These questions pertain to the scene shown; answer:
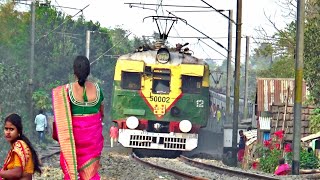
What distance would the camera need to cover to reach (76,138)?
7.31 meters

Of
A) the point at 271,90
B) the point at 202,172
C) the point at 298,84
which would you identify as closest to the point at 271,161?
the point at 298,84

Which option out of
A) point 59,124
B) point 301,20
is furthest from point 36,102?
point 59,124

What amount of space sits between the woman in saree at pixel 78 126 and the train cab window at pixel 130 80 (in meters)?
17.8

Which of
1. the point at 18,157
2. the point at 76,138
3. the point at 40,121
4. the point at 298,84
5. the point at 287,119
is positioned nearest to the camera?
the point at 18,157

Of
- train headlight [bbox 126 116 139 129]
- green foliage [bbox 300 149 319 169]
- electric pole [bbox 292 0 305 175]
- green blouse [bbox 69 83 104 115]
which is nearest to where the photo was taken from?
green blouse [bbox 69 83 104 115]

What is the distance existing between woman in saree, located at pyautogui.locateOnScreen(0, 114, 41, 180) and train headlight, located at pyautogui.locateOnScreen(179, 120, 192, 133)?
18079 mm

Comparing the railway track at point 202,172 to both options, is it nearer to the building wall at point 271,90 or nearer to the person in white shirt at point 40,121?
the person in white shirt at point 40,121

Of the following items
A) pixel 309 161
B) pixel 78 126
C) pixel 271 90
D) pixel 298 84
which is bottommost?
pixel 309 161

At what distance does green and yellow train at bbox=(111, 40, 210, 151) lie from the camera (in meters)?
25.2

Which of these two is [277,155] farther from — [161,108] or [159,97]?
[159,97]

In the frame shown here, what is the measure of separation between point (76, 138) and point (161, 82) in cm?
1812

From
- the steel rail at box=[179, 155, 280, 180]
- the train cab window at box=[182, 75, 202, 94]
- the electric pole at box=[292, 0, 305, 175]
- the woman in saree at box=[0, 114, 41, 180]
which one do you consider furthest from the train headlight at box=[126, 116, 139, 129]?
the woman in saree at box=[0, 114, 41, 180]

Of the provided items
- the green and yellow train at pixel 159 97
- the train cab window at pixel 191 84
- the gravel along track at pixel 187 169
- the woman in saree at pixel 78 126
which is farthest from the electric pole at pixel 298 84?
the woman in saree at pixel 78 126

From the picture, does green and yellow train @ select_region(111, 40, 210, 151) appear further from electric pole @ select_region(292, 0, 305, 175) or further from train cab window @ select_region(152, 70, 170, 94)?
electric pole @ select_region(292, 0, 305, 175)
